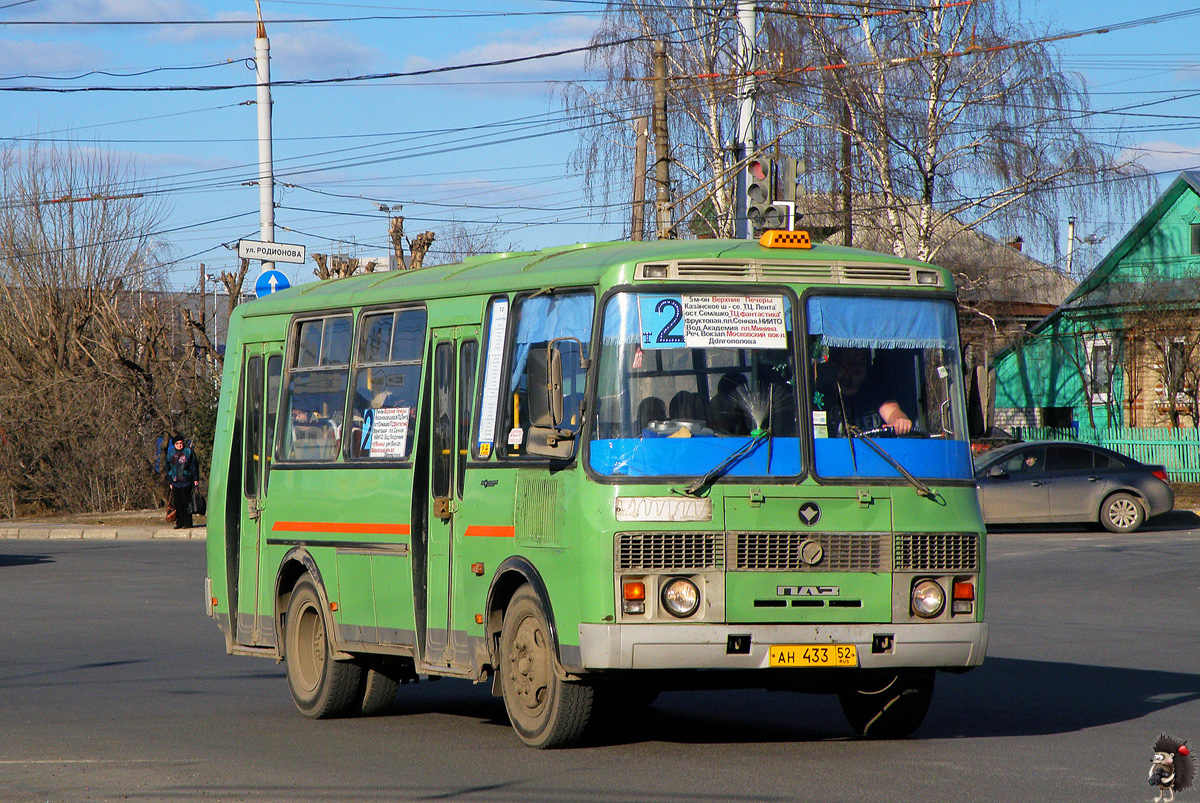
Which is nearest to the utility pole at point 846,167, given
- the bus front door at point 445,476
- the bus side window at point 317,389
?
the bus side window at point 317,389

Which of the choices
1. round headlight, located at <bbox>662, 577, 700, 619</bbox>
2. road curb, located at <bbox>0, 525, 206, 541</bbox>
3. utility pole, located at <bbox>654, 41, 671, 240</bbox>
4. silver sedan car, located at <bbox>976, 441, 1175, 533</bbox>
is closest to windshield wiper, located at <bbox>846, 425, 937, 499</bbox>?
round headlight, located at <bbox>662, 577, 700, 619</bbox>

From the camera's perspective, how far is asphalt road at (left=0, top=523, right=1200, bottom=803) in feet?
24.0

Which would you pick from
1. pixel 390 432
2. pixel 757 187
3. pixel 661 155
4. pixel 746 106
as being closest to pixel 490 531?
pixel 390 432

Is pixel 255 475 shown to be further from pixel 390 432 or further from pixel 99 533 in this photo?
pixel 99 533

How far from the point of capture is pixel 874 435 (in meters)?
8.27

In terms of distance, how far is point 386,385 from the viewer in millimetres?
9961

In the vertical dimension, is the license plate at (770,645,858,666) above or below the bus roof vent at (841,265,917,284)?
below

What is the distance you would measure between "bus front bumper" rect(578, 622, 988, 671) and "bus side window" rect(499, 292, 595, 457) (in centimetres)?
113

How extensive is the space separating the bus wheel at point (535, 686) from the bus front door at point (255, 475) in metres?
3.06

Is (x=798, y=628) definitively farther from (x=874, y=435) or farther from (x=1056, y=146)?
(x=1056, y=146)

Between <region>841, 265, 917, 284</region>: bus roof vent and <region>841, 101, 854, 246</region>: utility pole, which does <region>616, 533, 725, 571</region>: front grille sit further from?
<region>841, 101, 854, 246</region>: utility pole

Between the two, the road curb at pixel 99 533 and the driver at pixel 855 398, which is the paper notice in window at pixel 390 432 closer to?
the driver at pixel 855 398

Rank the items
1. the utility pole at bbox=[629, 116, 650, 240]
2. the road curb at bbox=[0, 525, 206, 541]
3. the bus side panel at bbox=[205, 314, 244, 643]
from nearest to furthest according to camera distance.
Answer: the bus side panel at bbox=[205, 314, 244, 643]
the utility pole at bbox=[629, 116, 650, 240]
the road curb at bbox=[0, 525, 206, 541]

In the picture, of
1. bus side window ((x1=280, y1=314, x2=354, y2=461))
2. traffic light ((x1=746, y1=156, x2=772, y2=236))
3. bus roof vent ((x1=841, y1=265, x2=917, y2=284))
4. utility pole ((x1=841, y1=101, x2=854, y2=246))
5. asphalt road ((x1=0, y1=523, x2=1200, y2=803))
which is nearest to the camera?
asphalt road ((x1=0, y1=523, x2=1200, y2=803))
